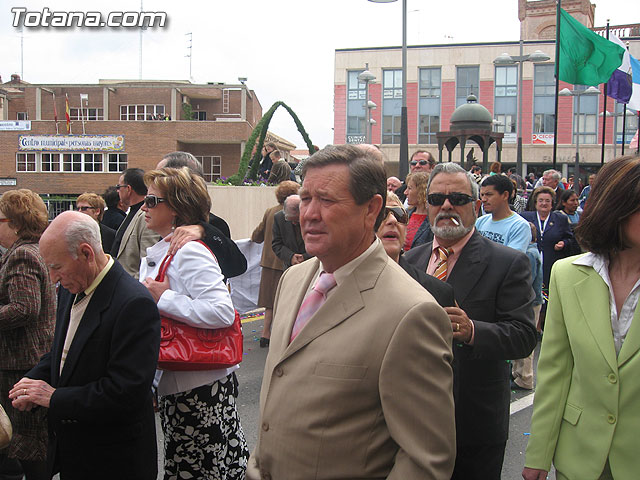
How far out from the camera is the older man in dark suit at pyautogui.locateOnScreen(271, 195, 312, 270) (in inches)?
291

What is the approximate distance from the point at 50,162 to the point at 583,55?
2240 inches

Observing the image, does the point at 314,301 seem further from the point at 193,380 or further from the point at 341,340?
the point at 193,380

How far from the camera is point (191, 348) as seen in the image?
10.5 ft

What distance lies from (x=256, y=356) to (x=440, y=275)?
4.72 m

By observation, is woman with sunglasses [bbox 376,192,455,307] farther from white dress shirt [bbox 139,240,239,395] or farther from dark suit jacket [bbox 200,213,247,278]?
dark suit jacket [bbox 200,213,247,278]

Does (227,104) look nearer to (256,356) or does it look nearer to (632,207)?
(256,356)

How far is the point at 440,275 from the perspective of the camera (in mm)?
3086

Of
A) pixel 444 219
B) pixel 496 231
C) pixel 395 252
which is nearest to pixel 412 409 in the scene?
pixel 395 252

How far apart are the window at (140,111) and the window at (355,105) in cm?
1968

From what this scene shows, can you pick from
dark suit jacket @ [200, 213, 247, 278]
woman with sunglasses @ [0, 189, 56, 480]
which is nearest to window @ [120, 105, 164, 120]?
woman with sunglasses @ [0, 189, 56, 480]

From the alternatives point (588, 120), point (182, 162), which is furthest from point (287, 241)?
point (588, 120)

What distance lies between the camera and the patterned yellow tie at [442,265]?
309 centimetres

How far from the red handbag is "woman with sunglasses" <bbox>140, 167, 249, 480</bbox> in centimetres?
6

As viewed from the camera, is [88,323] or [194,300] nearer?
[88,323]
